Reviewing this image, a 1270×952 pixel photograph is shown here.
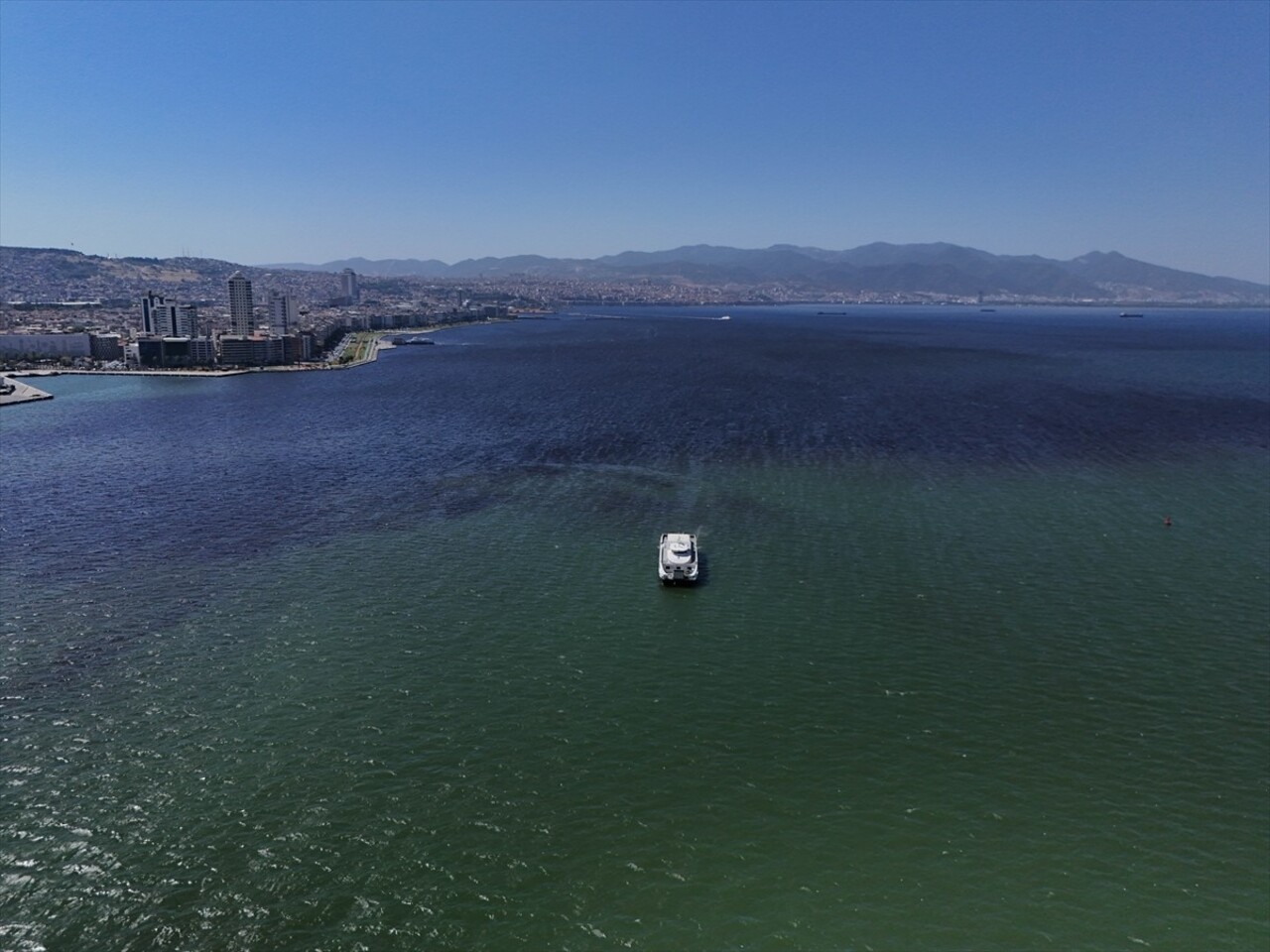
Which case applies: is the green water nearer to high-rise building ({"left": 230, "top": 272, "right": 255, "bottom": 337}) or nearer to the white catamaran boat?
the white catamaran boat

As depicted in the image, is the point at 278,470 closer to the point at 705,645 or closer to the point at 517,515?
the point at 517,515

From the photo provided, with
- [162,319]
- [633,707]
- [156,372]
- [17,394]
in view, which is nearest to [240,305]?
[162,319]

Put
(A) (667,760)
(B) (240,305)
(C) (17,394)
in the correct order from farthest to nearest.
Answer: (B) (240,305) < (C) (17,394) < (A) (667,760)

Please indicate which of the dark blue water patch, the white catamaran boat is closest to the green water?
the white catamaran boat

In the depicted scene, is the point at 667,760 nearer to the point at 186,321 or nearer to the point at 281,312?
the point at 186,321

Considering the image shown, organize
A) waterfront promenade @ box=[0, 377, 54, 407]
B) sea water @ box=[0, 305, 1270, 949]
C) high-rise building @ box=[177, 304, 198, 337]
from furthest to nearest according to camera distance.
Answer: high-rise building @ box=[177, 304, 198, 337], waterfront promenade @ box=[0, 377, 54, 407], sea water @ box=[0, 305, 1270, 949]

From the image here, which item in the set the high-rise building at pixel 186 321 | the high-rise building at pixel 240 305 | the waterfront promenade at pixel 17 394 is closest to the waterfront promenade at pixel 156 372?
the waterfront promenade at pixel 17 394

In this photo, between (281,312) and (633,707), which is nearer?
(633,707)

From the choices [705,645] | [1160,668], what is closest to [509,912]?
[705,645]
